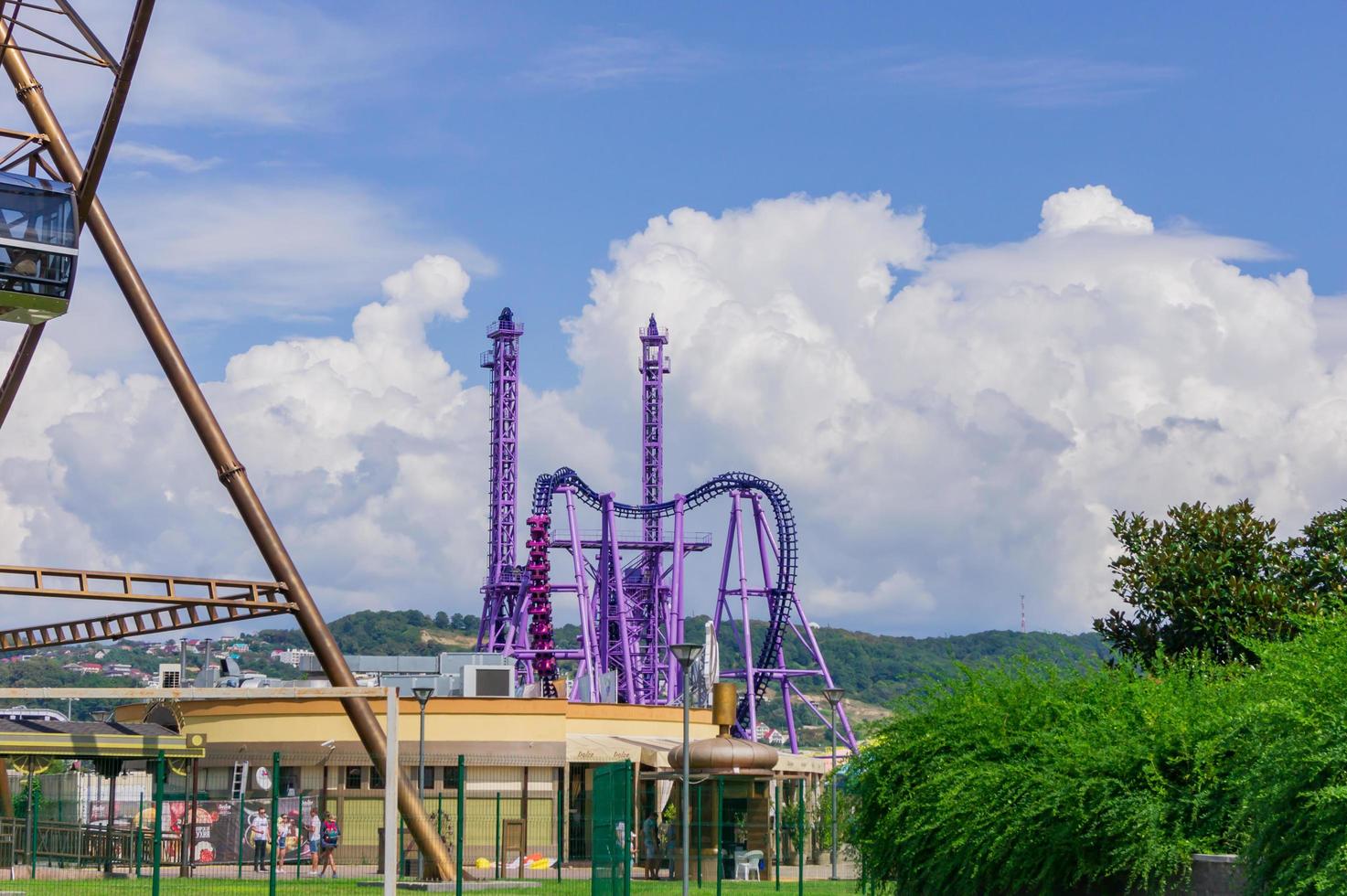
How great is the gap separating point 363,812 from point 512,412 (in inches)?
2698

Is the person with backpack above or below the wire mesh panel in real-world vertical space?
below

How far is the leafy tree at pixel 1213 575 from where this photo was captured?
111 ft

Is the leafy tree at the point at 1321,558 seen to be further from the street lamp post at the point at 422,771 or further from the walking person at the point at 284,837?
the walking person at the point at 284,837

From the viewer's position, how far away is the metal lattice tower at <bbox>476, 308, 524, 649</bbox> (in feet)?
362

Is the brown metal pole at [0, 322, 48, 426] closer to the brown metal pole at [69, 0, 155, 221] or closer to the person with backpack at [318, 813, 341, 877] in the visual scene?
the brown metal pole at [69, 0, 155, 221]

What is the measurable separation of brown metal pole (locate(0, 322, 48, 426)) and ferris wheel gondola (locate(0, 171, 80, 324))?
5.43m

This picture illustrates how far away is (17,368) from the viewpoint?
89.2ft

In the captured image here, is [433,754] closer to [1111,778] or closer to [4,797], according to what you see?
[4,797]

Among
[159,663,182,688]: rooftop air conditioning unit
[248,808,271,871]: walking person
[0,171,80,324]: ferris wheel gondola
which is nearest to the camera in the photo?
[0,171,80,324]: ferris wheel gondola

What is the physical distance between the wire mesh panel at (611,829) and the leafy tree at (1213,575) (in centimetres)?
1114

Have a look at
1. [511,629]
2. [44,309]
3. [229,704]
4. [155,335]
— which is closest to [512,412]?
[511,629]

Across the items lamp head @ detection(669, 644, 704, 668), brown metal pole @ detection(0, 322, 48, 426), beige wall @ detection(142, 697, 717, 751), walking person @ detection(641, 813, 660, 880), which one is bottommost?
walking person @ detection(641, 813, 660, 880)

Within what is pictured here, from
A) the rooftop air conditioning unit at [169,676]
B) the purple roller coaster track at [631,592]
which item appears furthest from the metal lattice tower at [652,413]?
the rooftop air conditioning unit at [169,676]

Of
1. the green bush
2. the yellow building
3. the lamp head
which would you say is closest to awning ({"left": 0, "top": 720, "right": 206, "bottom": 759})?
the yellow building
